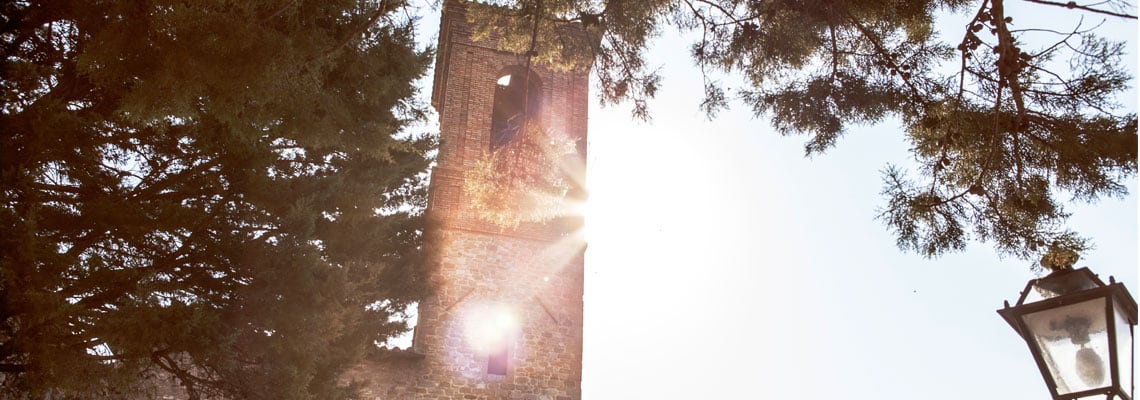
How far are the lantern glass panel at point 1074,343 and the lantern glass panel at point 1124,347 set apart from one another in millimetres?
36

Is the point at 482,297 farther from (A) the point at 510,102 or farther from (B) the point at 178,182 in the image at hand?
(B) the point at 178,182

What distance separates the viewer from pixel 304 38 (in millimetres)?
4715

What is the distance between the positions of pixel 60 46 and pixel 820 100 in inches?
201

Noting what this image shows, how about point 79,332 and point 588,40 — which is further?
point 588,40

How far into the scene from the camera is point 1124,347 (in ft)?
9.51

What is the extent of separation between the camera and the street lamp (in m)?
2.84

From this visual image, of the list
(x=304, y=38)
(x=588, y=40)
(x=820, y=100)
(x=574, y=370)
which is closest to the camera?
(x=304, y=38)

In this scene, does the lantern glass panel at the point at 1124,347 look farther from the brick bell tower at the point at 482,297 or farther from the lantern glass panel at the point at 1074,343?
the brick bell tower at the point at 482,297

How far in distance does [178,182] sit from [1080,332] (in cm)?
630

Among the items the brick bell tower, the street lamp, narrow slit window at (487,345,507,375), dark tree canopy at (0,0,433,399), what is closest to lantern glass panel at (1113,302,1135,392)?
the street lamp

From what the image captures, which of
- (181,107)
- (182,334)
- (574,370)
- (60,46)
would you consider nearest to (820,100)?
(181,107)

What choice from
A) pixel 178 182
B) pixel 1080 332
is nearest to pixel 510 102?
pixel 178 182

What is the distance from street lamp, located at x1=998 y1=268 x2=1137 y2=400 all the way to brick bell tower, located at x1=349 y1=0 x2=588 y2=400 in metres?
9.17

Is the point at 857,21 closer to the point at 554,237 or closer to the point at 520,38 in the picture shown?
the point at 520,38
